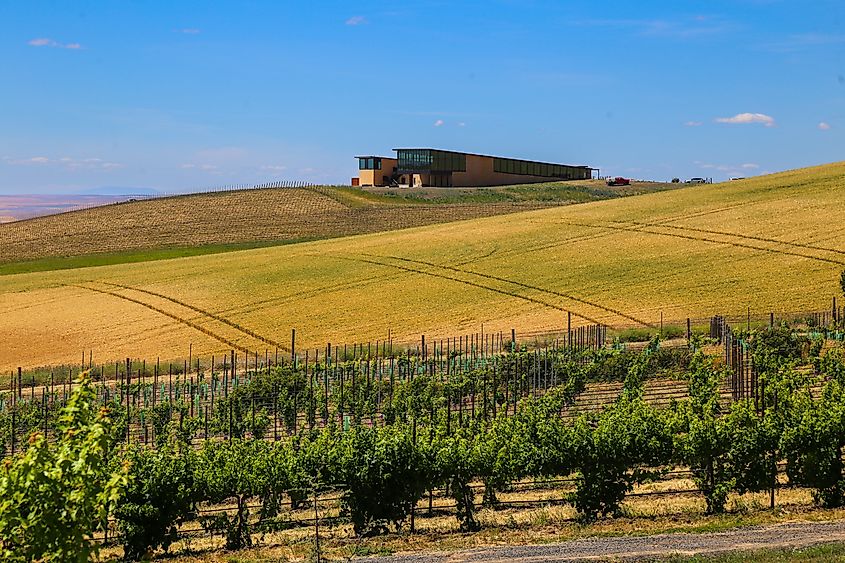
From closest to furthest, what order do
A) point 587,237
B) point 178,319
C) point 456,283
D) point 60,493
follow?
1. point 60,493
2. point 178,319
3. point 456,283
4. point 587,237

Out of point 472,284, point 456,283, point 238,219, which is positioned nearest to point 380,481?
point 472,284

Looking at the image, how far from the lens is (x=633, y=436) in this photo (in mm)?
23438

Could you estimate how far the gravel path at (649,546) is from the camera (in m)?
18.9

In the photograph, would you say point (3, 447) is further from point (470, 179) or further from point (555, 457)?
point (470, 179)

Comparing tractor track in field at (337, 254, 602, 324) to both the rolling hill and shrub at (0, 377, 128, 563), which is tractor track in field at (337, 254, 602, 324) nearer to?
the rolling hill

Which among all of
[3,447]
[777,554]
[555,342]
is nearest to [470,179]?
[555,342]

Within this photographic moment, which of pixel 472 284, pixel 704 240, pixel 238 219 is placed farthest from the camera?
pixel 238 219

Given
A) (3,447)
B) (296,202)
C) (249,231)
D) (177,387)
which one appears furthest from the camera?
(296,202)

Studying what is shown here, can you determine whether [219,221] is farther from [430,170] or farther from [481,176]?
[481,176]

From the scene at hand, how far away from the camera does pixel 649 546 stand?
1950 cm

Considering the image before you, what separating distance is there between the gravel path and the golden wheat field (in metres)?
27.7

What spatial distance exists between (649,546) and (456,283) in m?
40.3

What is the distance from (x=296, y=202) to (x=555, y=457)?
96.7m

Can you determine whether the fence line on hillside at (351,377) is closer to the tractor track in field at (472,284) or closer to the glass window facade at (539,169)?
the tractor track in field at (472,284)
